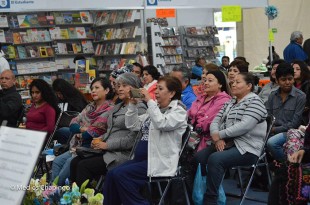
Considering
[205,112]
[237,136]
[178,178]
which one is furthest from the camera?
[205,112]

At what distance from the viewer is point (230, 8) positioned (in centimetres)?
959

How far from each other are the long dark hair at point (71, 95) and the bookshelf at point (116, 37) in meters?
3.47

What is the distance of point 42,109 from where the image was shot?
6398mm

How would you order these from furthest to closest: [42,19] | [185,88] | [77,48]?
1. [77,48]
2. [42,19]
3. [185,88]

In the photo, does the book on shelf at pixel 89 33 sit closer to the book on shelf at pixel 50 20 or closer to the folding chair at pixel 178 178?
the book on shelf at pixel 50 20

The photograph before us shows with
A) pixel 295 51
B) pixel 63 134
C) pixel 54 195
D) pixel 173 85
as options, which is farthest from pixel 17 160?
pixel 295 51

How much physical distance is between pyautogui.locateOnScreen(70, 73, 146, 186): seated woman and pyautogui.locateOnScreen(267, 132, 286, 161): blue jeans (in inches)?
48.3

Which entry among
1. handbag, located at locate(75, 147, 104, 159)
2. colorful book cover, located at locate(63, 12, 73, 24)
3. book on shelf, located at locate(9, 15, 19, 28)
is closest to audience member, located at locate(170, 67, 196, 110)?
handbag, located at locate(75, 147, 104, 159)

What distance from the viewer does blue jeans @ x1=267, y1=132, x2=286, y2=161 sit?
5.40m

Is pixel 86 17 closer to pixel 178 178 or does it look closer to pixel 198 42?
pixel 198 42

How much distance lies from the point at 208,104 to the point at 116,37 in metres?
6.37

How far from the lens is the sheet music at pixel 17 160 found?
99.6 inches

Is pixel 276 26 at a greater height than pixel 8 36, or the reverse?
pixel 8 36

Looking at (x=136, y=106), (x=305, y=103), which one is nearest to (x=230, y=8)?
(x=305, y=103)
